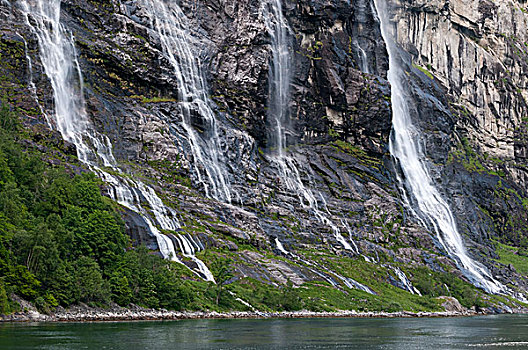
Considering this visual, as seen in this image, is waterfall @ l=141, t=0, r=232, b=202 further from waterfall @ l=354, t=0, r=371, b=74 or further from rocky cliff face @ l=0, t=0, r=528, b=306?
waterfall @ l=354, t=0, r=371, b=74

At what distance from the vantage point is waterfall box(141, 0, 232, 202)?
131375mm

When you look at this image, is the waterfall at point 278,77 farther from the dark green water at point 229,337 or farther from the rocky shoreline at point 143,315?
the dark green water at point 229,337

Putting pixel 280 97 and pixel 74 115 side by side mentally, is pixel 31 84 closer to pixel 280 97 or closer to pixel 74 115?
pixel 74 115

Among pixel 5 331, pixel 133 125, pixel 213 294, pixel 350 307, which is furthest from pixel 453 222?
pixel 5 331

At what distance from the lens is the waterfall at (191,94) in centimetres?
13138

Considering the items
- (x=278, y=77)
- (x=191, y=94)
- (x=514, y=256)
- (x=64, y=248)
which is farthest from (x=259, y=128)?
(x=514, y=256)

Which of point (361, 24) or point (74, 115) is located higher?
point (361, 24)

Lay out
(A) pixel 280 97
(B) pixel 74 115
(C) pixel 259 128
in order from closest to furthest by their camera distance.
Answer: (B) pixel 74 115 → (C) pixel 259 128 → (A) pixel 280 97

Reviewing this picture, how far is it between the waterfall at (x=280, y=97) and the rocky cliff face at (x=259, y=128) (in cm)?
167

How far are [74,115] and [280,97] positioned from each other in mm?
55501

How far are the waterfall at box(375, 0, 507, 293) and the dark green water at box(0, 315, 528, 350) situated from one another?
85527 mm

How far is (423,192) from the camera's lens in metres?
174

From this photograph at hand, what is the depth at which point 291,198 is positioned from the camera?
142 metres

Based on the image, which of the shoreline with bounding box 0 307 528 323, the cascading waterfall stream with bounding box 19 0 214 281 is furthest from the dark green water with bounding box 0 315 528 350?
the cascading waterfall stream with bounding box 19 0 214 281
